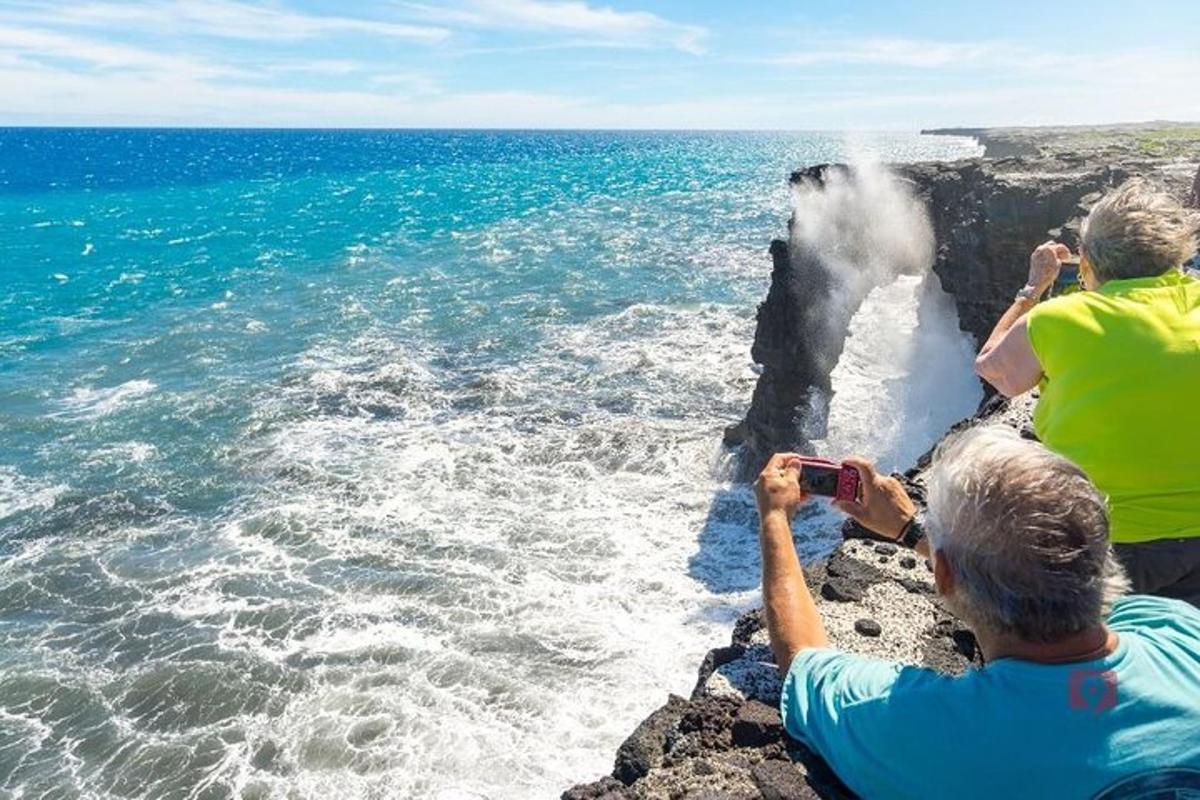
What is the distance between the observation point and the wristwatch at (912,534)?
3.89m

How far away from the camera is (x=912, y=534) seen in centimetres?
396

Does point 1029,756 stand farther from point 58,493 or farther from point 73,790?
point 58,493

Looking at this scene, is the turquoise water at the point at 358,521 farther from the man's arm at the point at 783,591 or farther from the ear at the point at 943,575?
the ear at the point at 943,575

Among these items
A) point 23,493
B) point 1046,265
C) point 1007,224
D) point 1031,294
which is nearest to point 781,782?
point 1031,294

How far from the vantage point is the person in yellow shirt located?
12.6 feet

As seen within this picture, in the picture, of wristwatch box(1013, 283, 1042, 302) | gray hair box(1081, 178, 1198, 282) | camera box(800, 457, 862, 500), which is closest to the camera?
camera box(800, 457, 862, 500)

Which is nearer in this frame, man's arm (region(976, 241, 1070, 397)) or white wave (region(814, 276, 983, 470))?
man's arm (region(976, 241, 1070, 397))

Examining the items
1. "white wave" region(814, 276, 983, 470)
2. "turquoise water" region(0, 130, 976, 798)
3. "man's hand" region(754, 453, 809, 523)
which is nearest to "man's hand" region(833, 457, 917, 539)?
"man's hand" region(754, 453, 809, 523)

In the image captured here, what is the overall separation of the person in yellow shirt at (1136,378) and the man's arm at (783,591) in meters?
1.49

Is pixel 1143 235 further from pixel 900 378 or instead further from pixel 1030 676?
pixel 900 378

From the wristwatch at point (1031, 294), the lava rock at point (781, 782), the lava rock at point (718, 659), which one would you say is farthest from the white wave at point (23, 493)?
the wristwatch at point (1031, 294)

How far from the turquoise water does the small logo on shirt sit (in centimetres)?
951

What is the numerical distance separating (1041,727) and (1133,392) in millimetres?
2030

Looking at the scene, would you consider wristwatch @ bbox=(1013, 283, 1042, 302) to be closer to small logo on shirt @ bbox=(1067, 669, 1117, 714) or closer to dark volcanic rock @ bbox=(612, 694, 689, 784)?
dark volcanic rock @ bbox=(612, 694, 689, 784)
